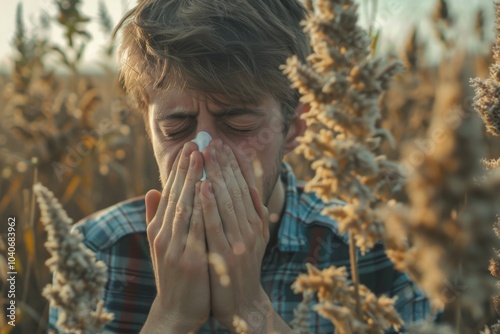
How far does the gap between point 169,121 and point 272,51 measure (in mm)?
585

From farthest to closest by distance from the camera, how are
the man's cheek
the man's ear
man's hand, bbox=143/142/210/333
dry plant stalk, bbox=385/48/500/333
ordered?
the man's ear < the man's cheek < man's hand, bbox=143/142/210/333 < dry plant stalk, bbox=385/48/500/333

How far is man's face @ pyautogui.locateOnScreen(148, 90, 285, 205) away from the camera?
89.0 inches

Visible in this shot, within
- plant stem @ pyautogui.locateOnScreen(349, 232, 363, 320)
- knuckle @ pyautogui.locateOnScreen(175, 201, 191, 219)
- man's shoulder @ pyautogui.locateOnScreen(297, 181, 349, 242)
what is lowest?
plant stem @ pyautogui.locateOnScreen(349, 232, 363, 320)

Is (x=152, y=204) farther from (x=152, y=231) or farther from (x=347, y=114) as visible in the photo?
(x=347, y=114)

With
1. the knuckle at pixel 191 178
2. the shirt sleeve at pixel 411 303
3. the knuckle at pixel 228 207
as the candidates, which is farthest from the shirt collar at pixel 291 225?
the knuckle at pixel 191 178

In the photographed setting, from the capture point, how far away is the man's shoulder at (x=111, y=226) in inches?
116

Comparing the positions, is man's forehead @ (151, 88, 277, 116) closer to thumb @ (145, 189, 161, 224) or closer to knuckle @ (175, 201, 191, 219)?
thumb @ (145, 189, 161, 224)

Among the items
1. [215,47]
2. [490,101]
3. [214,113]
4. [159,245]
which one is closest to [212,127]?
[214,113]

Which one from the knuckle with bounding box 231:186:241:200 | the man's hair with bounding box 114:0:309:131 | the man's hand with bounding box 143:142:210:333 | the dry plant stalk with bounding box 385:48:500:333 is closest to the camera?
the dry plant stalk with bounding box 385:48:500:333

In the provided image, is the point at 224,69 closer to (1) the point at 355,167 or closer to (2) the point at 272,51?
(2) the point at 272,51

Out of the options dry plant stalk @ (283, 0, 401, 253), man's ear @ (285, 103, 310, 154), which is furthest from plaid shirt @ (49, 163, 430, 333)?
dry plant stalk @ (283, 0, 401, 253)

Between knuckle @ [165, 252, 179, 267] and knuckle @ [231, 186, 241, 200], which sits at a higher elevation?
knuckle @ [231, 186, 241, 200]

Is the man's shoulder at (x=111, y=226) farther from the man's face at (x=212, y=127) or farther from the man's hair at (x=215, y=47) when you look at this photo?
the man's face at (x=212, y=127)

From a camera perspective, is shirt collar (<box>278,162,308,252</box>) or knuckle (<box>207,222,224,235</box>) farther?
shirt collar (<box>278,162,308,252</box>)
